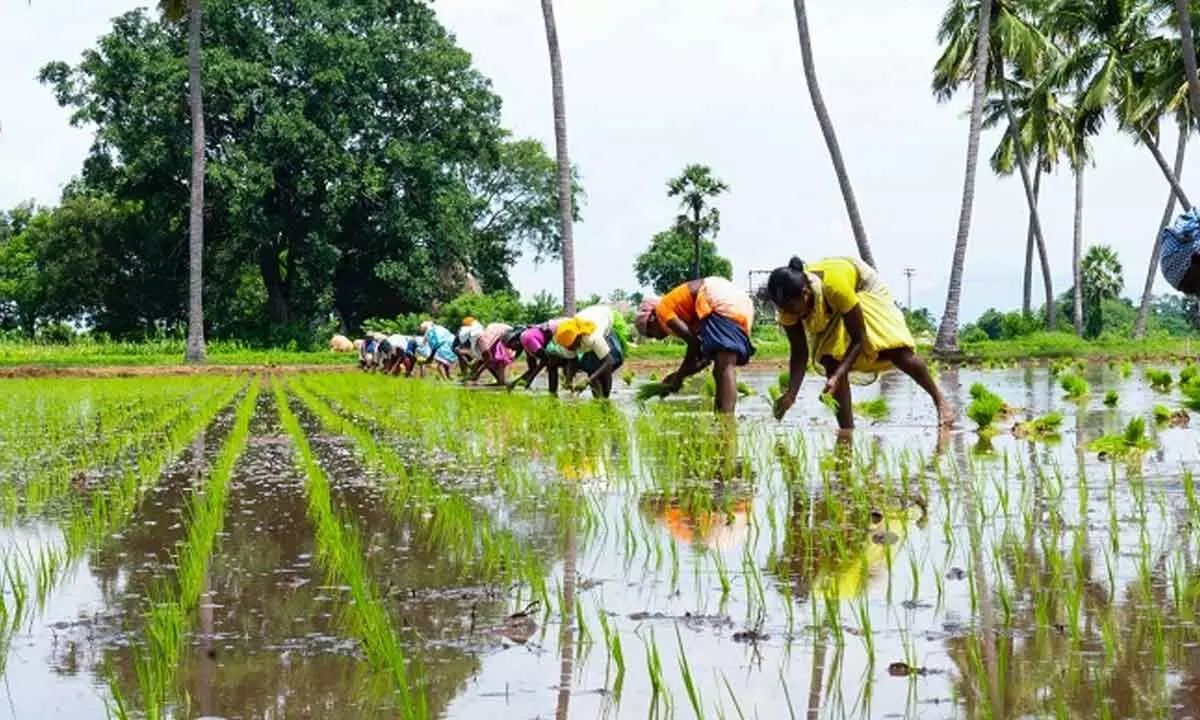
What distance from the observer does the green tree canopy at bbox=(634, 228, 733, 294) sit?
3177 inches

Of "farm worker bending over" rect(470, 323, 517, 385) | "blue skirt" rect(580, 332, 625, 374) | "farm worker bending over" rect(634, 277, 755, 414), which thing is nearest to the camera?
"farm worker bending over" rect(634, 277, 755, 414)

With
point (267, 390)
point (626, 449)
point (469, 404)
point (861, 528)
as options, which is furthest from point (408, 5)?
point (861, 528)

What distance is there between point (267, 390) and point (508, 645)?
55.9 ft

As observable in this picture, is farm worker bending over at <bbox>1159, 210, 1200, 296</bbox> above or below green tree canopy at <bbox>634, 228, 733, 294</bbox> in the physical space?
below

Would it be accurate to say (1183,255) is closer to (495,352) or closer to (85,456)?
(85,456)

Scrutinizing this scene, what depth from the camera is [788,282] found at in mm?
7914

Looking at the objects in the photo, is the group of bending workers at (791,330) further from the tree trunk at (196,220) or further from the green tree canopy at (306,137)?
the green tree canopy at (306,137)

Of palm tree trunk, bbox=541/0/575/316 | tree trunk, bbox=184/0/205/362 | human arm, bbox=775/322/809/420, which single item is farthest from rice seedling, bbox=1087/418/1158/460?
tree trunk, bbox=184/0/205/362

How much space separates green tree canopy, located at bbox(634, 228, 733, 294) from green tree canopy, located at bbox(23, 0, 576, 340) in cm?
3980

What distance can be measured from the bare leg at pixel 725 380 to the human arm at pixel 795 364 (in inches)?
31.4

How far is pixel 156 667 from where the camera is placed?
2730 millimetres

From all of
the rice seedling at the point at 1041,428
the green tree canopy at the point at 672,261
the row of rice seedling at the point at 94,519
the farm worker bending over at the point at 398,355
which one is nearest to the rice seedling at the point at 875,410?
the rice seedling at the point at 1041,428

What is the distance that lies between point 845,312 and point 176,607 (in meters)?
5.60

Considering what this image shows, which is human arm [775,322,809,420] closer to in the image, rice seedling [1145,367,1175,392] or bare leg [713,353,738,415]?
bare leg [713,353,738,415]
